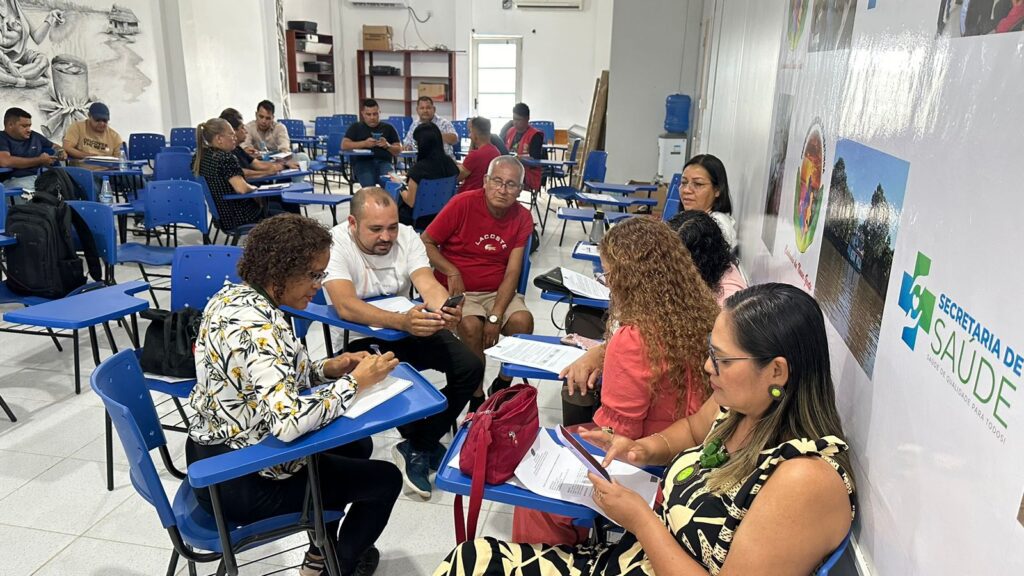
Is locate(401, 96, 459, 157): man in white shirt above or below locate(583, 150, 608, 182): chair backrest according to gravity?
above

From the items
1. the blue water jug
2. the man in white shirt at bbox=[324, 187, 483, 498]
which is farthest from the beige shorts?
the blue water jug

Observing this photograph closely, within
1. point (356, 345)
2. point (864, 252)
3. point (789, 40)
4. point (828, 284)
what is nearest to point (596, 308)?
point (356, 345)

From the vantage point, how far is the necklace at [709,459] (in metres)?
1.36

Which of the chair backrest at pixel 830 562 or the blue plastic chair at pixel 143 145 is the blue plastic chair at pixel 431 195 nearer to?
the blue plastic chair at pixel 143 145

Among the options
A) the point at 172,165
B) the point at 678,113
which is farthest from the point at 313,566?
the point at 678,113

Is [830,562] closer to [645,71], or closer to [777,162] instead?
[777,162]

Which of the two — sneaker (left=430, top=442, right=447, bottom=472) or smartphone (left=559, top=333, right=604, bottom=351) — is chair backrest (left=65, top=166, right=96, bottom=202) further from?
smartphone (left=559, top=333, right=604, bottom=351)

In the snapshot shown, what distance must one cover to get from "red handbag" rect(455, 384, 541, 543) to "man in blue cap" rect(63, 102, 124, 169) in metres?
6.92

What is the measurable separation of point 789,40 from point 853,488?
1.78 metres

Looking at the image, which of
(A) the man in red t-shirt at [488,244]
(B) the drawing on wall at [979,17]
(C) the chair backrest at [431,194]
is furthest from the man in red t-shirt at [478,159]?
(B) the drawing on wall at [979,17]

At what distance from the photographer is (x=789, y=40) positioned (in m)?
2.36

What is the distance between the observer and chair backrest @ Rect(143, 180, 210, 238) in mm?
4746

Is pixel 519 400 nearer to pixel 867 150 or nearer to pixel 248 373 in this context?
pixel 248 373

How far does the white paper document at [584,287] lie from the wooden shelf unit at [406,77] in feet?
36.4
